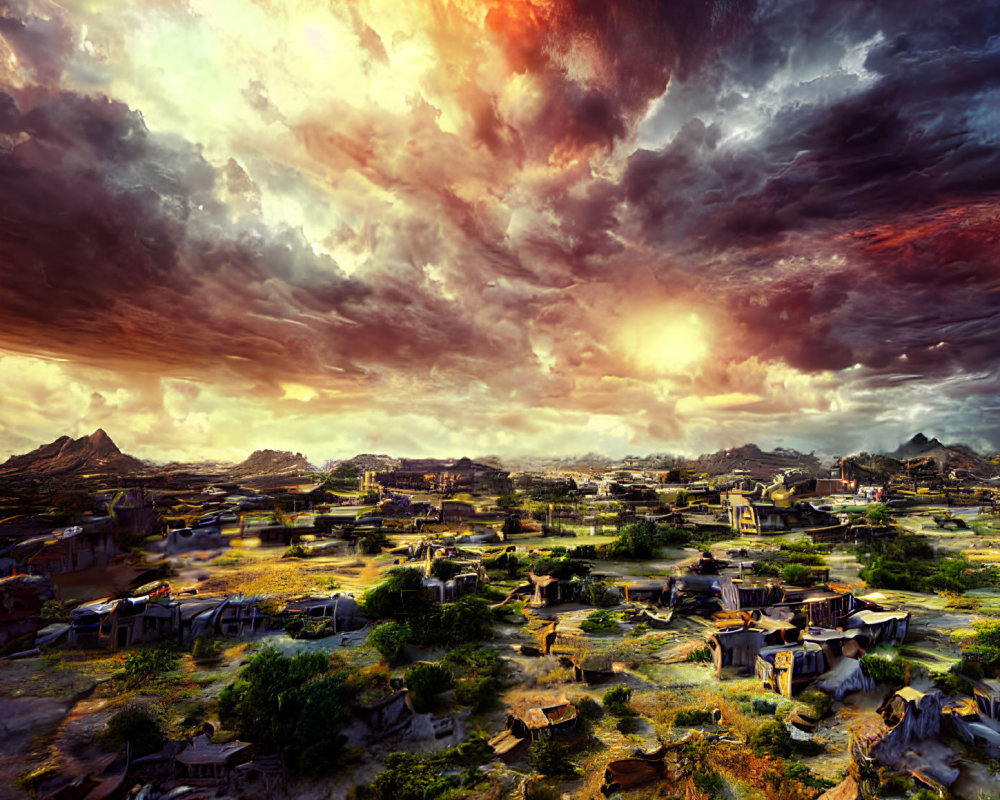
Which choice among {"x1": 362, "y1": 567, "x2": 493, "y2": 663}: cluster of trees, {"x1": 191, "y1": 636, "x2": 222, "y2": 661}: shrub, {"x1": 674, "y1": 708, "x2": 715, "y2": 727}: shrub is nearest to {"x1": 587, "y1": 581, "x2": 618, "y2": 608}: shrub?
{"x1": 362, "y1": 567, "x2": 493, "y2": 663}: cluster of trees

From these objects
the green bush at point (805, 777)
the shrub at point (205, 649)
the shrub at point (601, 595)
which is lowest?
the green bush at point (805, 777)

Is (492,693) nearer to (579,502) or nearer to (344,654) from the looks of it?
A: (344,654)

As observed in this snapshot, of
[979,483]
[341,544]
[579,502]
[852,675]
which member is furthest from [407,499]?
[979,483]

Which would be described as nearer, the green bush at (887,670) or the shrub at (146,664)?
the green bush at (887,670)

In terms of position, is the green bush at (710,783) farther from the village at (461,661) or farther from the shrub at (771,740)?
the shrub at (771,740)

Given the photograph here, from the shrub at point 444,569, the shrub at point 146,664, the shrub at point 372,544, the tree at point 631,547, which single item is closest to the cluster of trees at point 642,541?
the tree at point 631,547
